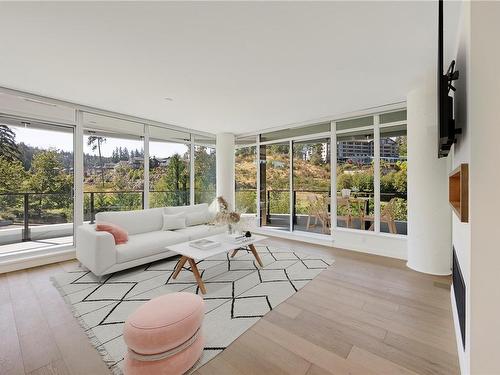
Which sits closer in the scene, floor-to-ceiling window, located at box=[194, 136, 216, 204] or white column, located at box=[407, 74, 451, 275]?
white column, located at box=[407, 74, 451, 275]

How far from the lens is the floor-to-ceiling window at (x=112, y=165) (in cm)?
411

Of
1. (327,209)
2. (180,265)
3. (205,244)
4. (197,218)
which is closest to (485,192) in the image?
(205,244)

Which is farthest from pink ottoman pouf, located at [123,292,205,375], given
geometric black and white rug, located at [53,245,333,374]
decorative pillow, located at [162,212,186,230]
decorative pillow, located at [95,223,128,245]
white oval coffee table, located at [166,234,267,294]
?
decorative pillow, located at [162,212,186,230]

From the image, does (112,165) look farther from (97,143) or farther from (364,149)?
(364,149)

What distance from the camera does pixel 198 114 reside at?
4.36 metres

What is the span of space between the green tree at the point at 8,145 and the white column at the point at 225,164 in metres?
3.70

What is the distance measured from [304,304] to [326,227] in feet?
9.26

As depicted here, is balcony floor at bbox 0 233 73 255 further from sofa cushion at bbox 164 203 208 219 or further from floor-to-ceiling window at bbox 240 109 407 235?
floor-to-ceiling window at bbox 240 109 407 235

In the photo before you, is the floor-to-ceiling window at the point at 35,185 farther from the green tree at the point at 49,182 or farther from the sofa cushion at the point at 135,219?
the sofa cushion at the point at 135,219

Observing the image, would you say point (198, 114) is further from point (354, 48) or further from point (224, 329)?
point (224, 329)

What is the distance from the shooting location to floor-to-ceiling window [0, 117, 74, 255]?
3.38 m

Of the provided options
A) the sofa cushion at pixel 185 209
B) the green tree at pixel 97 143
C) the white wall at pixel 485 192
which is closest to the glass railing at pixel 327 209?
the sofa cushion at pixel 185 209

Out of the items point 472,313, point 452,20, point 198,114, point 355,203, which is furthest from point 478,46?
point 198,114

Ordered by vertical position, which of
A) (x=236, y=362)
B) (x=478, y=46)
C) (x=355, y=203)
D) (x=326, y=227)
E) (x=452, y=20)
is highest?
(x=452, y=20)
